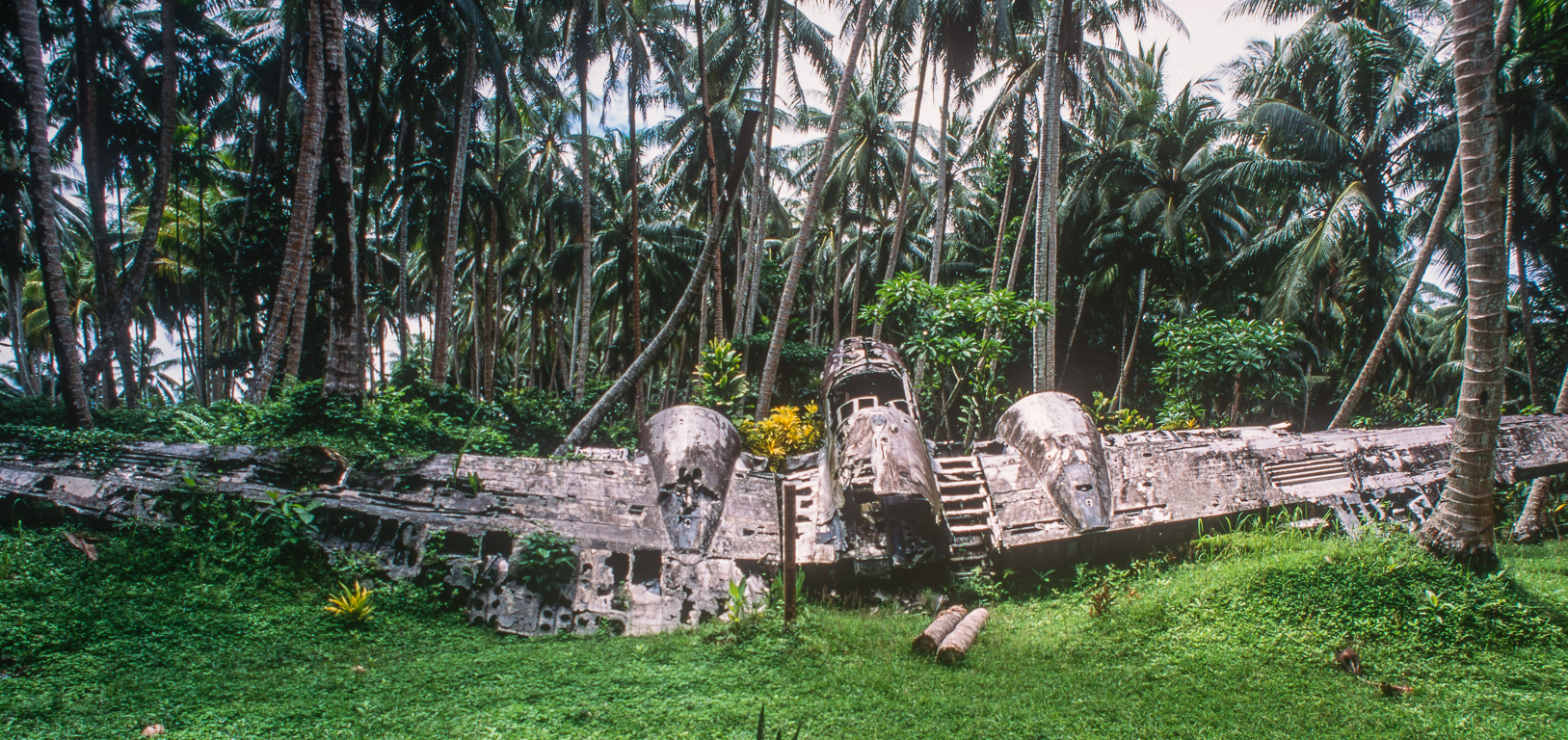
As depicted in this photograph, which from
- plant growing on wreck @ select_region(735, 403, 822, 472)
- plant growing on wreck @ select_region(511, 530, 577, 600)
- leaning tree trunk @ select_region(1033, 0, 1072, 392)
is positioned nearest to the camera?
plant growing on wreck @ select_region(511, 530, 577, 600)

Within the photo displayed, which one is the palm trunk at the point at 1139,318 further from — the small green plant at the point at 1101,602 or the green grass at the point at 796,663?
the small green plant at the point at 1101,602

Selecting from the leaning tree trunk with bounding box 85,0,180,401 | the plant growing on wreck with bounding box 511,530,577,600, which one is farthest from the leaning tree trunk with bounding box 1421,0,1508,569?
the leaning tree trunk with bounding box 85,0,180,401

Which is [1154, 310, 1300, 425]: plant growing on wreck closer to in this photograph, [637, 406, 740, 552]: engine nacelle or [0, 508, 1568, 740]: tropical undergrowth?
[0, 508, 1568, 740]: tropical undergrowth

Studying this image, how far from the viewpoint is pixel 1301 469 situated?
7457mm

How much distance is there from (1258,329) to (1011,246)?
962 cm

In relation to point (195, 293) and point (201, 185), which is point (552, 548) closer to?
point (201, 185)

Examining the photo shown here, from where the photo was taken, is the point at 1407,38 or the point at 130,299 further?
the point at 1407,38

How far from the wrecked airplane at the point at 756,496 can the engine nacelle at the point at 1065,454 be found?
2 cm

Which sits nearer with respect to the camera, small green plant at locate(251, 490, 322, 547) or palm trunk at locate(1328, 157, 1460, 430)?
small green plant at locate(251, 490, 322, 547)

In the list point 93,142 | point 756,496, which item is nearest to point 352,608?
point 756,496

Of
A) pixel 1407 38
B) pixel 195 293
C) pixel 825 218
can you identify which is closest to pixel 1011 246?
pixel 825 218

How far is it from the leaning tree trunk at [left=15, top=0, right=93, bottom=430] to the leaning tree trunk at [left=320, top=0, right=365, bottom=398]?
276 cm

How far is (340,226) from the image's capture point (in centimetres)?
774

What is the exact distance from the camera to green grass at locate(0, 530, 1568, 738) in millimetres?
3666
